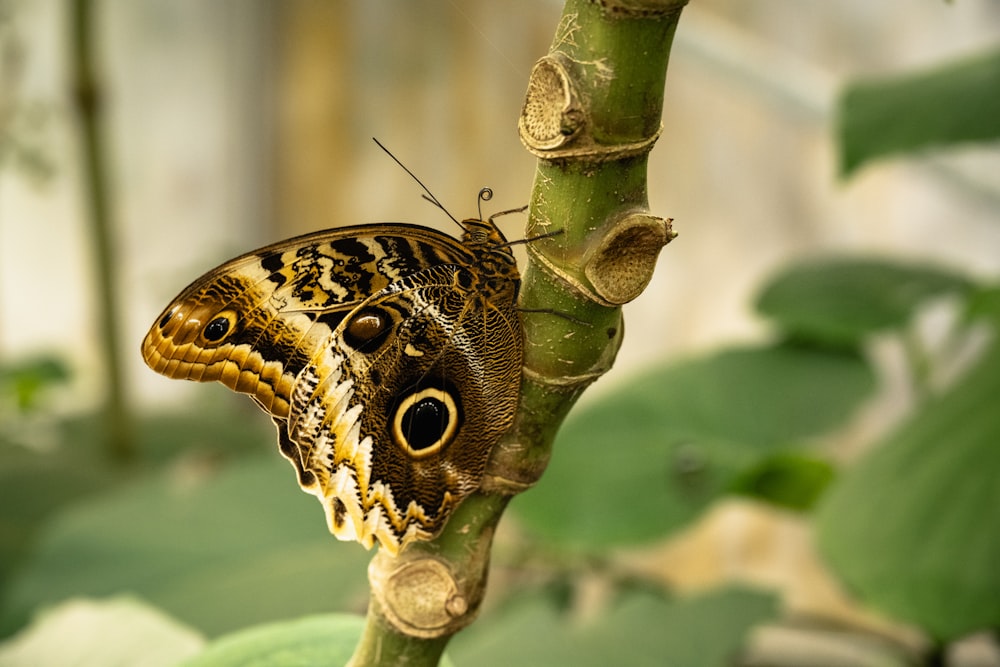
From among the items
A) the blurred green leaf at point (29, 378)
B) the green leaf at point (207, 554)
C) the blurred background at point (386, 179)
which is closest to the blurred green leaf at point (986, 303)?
the blurred background at point (386, 179)

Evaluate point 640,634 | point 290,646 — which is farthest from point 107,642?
point 640,634

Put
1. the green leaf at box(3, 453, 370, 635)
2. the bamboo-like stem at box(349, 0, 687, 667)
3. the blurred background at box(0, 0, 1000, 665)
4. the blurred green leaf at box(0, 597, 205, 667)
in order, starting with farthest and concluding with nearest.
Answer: the blurred background at box(0, 0, 1000, 665), the green leaf at box(3, 453, 370, 635), the blurred green leaf at box(0, 597, 205, 667), the bamboo-like stem at box(349, 0, 687, 667)

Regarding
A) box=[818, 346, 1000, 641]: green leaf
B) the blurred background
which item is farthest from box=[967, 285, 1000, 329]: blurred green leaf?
the blurred background

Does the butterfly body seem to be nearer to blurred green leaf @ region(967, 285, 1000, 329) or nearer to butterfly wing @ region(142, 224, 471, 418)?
butterfly wing @ region(142, 224, 471, 418)

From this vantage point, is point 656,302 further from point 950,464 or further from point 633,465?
point 950,464

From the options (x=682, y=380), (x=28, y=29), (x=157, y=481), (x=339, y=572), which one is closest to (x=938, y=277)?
(x=682, y=380)

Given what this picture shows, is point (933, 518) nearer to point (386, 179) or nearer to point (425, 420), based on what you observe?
point (425, 420)
